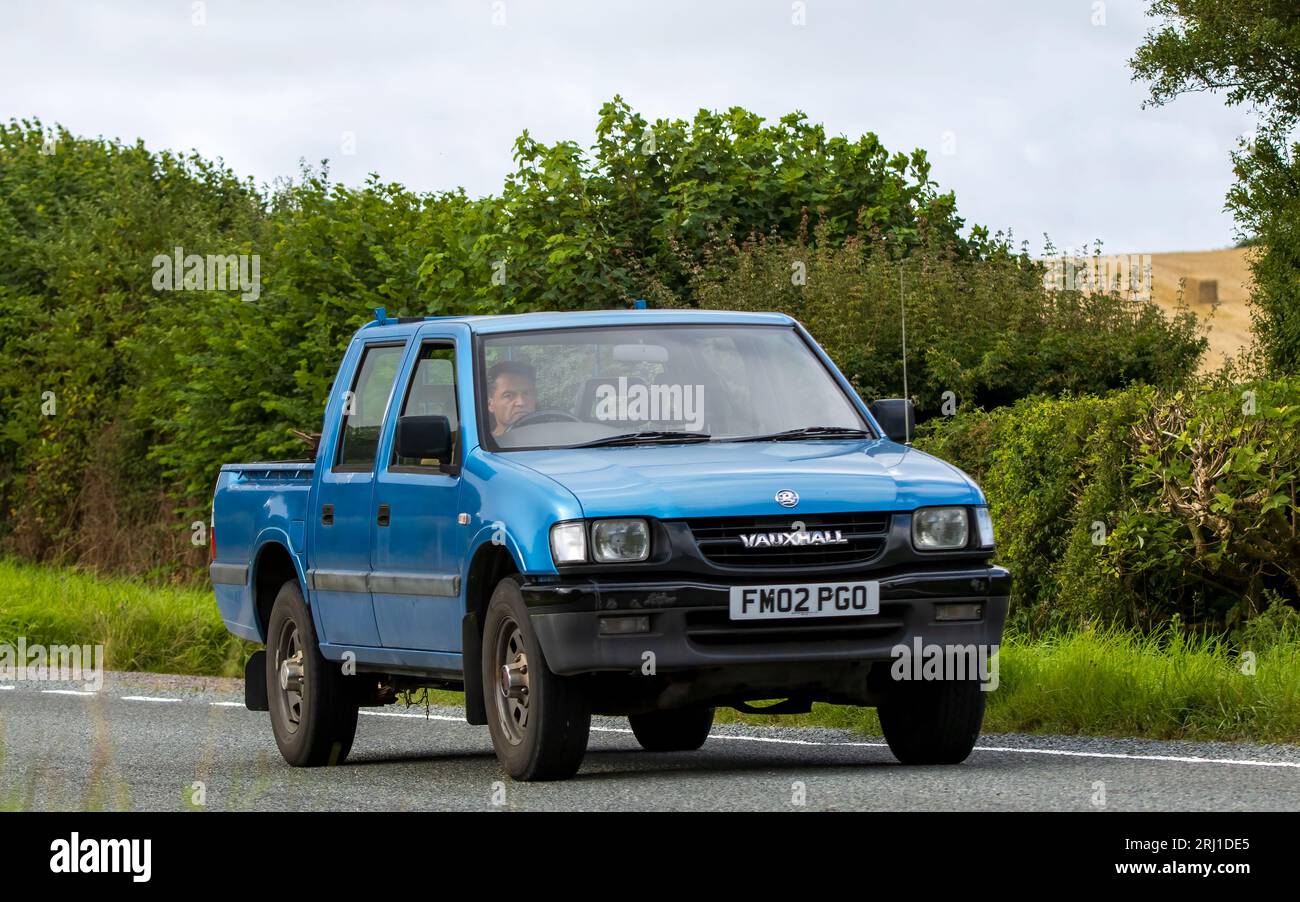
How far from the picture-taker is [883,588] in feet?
33.0

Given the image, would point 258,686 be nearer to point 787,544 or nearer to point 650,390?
point 650,390

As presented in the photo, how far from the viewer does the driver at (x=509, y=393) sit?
36.3 ft

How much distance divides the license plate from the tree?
1274 cm

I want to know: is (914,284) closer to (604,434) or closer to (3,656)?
(3,656)

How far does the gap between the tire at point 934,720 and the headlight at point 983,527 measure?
60cm

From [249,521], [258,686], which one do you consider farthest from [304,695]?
[249,521]

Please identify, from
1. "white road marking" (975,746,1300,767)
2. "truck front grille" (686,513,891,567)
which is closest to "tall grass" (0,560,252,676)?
"white road marking" (975,746,1300,767)

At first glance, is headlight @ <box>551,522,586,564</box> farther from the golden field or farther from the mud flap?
the golden field

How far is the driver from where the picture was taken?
11.1 metres

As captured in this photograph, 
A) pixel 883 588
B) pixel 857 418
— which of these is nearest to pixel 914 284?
pixel 857 418

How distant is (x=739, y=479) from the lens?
33.0 ft

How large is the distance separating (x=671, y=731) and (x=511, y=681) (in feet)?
9.51
